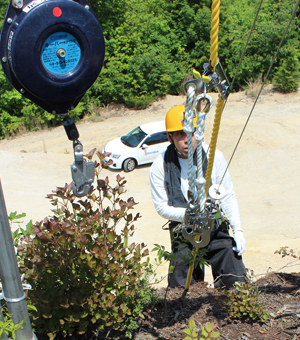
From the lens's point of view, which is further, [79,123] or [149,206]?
[79,123]

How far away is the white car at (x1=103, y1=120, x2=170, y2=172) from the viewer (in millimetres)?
10852

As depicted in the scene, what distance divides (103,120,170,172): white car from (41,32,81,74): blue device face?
9165 mm

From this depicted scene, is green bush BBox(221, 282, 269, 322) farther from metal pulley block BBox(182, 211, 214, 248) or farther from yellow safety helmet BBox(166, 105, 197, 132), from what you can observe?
yellow safety helmet BBox(166, 105, 197, 132)

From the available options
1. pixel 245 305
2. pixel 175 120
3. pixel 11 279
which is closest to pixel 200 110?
pixel 175 120

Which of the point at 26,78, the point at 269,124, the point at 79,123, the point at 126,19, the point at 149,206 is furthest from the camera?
the point at 126,19

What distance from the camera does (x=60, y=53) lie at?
156 centimetres

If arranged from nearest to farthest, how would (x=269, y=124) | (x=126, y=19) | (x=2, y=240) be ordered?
(x=2, y=240) < (x=269, y=124) < (x=126, y=19)

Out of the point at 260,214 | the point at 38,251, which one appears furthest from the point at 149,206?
the point at 38,251

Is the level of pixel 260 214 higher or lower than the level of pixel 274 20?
lower

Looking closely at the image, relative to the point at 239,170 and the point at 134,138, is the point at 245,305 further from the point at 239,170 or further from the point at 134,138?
the point at 134,138

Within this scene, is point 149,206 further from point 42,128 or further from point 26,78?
point 42,128

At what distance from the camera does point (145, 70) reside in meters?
18.3

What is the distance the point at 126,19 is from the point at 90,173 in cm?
1997

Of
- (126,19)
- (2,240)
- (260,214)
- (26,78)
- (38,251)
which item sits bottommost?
(260,214)
